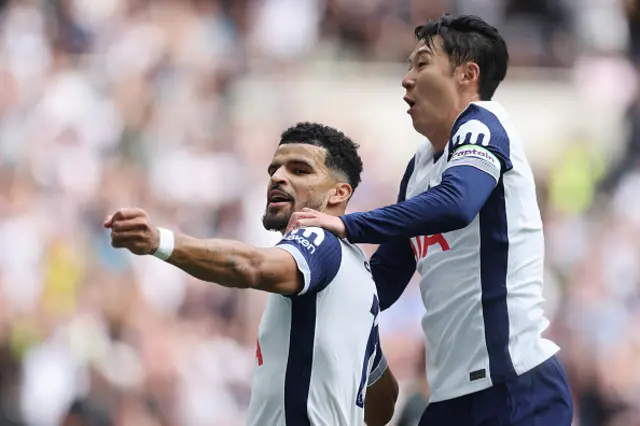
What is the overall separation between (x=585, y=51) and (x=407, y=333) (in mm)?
4556

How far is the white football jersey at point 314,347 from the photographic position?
4.78 m

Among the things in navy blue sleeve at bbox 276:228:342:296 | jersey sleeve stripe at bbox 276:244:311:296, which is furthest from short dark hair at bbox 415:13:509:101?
jersey sleeve stripe at bbox 276:244:311:296

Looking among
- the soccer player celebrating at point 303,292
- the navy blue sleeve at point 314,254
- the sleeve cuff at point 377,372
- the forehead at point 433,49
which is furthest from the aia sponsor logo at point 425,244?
the forehead at point 433,49

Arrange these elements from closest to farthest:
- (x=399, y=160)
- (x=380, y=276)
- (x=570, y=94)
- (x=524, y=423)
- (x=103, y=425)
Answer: (x=524, y=423) < (x=380, y=276) < (x=103, y=425) < (x=399, y=160) < (x=570, y=94)

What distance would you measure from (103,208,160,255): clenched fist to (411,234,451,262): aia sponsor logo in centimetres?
152

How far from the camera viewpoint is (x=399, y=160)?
42.4 feet

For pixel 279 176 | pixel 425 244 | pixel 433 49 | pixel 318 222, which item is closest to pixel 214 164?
pixel 433 49

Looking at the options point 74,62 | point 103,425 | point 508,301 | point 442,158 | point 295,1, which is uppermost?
point 295,1

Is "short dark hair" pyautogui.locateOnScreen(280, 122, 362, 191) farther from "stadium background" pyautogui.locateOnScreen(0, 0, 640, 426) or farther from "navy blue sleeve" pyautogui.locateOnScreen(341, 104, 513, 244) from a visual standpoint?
"stadium background" pyautogui.locateOnScreen(0, 0, 640, 426)

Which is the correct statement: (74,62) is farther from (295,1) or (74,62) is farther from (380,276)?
(380,276)

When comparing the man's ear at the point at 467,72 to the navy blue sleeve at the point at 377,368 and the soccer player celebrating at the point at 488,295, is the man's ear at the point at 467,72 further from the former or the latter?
the navy blue sleeve at the point at 377,368

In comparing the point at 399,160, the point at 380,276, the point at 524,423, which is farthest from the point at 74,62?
the point at 524,423

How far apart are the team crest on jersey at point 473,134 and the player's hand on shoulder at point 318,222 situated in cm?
64

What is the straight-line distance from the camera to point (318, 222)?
4.88m
